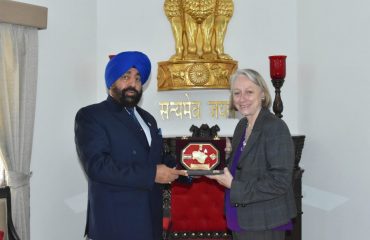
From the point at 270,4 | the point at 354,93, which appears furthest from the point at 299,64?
the point at 354,93

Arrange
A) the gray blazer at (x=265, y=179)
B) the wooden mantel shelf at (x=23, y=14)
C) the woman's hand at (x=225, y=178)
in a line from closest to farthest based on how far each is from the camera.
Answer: the gray blazer at (x=265, y=179)
the woman's hand at (x=225, y=178)
the wooden mantel shelf at (x=23, y=14)

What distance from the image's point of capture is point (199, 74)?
468 cm

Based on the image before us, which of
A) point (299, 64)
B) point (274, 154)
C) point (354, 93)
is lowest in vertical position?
point (274, 154)

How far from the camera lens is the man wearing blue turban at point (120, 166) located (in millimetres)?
2785

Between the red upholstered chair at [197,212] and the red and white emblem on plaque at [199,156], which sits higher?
the red and white emblem on plaque at [199,156]

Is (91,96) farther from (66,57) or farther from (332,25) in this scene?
(332,25)

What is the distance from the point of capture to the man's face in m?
2.96

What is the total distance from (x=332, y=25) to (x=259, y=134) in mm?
1972

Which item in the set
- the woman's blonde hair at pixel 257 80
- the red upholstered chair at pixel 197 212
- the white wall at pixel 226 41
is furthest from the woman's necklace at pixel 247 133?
the white wall at pixel 226 41

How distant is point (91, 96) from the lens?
4.84m

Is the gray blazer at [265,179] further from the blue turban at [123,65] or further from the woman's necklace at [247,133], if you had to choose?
the blue turban at [123,65]

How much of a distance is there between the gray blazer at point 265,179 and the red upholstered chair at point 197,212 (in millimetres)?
1701

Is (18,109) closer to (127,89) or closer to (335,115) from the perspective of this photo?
(127,89)

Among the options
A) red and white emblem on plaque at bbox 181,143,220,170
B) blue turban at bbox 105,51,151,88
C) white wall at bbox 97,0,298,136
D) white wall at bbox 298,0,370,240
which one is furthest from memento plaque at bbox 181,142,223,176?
white wall at bbox 97,0,298,136
